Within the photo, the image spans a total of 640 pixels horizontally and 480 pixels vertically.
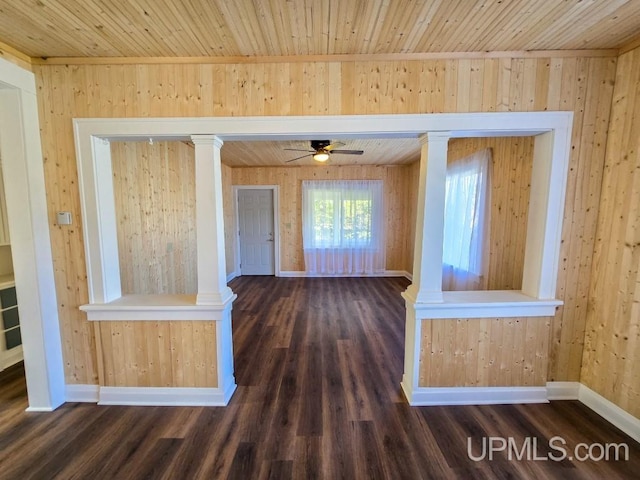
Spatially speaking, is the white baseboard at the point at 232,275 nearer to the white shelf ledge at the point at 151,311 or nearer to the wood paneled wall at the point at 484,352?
the white shelf ledge at the point at 151,311

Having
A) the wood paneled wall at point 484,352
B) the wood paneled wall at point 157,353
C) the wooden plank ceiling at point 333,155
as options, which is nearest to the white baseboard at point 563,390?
the wood paneled wall at point 484,352

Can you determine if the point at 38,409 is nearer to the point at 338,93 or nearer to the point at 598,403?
the point at 338,93

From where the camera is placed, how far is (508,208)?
280cm

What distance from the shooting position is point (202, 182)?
1.94m

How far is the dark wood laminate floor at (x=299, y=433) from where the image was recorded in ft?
4.94

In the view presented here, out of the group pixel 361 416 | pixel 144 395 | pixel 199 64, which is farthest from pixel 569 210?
pixel 144 395

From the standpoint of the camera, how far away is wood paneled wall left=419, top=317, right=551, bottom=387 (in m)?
2.01

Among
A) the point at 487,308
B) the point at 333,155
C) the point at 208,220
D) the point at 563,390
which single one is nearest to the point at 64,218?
the point at 208,220

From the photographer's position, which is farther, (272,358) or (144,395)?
(272,358)

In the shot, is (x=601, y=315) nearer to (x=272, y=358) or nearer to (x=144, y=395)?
(x=272, y=358)

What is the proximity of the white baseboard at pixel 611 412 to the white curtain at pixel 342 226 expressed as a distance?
409cm

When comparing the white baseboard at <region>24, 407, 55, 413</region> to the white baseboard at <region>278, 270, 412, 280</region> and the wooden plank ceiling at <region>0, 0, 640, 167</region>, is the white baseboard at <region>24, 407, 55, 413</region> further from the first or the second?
the white baseboard at <region>278, 270, 412, 280</region>

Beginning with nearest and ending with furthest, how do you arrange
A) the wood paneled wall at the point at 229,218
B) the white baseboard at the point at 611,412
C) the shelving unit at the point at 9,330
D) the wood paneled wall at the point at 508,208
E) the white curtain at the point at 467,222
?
the white baseboard at the point at 611,412
the shelving unit at the point at 9,330
the wood paneled wall at the point at 508,208
the white curtain at the point at 467,222
the wood paneled wall at the point at 229,218

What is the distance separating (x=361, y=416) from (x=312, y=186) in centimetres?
463
